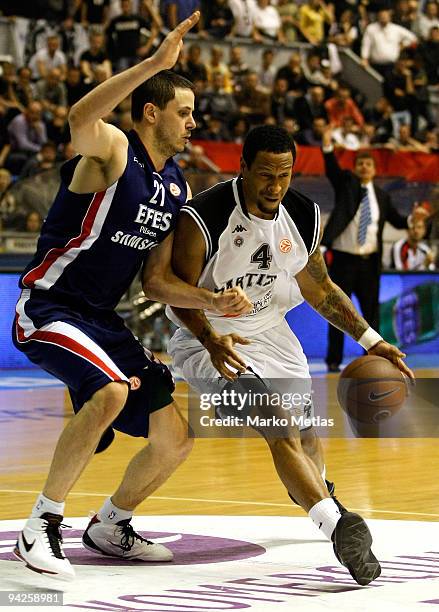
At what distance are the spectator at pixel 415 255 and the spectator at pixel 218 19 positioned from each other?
6202 mm

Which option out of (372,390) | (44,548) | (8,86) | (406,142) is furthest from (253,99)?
(44,548)

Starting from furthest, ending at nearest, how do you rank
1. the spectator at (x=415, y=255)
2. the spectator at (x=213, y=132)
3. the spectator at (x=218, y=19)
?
the spectator at (x=218, y=19) → the spectator at (x=213, y=132) → the spectator at (x=415, y=255)

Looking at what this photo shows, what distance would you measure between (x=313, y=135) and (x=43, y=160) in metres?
5.09

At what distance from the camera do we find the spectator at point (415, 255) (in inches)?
626

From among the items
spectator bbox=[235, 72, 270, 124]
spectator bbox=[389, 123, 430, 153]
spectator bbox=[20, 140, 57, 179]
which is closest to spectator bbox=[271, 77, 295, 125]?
spectator bbox=[235, 72, 270, 124]

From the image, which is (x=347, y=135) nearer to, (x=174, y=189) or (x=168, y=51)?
(x=174, y=189)

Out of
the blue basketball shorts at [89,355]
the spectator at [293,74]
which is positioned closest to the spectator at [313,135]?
the spectator at [293,74]

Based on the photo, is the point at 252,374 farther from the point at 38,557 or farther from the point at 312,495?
the point at 38,557

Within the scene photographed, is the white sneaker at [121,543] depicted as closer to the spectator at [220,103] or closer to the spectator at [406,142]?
the spectator at [220,103]

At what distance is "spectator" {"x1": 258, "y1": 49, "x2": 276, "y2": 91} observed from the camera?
66.5 feet

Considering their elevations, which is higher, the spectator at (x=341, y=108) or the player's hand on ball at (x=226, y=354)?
the player's hand on ball at (x=226, y=354)

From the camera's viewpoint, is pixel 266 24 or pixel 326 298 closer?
pixel 326 298

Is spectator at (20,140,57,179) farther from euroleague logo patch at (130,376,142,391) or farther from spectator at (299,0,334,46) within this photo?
euroleague logo patch at (130,376,142,391)

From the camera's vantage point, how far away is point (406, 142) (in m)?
20.0
